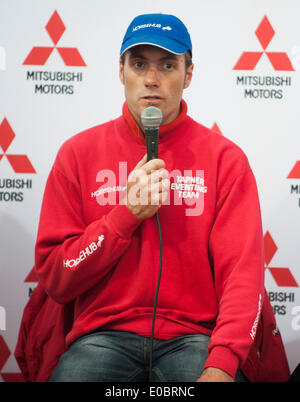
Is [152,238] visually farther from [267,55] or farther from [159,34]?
[267,55]

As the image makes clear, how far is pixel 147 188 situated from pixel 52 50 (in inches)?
41.0

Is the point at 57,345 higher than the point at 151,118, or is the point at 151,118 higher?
the point at 151,118

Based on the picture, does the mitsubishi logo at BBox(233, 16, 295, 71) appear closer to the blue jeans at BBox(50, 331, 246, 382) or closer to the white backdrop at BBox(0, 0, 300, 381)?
the white backdrop at BBox(0, 0, 300, 381)

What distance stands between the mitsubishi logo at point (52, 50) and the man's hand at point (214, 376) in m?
1.41

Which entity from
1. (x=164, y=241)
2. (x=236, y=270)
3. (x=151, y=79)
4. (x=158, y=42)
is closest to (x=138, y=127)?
(x=151, y=79)

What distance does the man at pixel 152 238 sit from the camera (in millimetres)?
1409

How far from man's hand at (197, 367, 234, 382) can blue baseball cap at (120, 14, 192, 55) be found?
936 mm

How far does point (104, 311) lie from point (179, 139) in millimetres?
605

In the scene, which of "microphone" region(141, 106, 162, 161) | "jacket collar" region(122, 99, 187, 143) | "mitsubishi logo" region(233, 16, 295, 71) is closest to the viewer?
"microphone" region(141, 106, 162, 161)

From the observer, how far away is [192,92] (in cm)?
214

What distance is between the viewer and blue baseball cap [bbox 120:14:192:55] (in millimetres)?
1519

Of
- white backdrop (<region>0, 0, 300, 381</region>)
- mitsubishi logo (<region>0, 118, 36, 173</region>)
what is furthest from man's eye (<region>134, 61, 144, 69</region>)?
mitsubishi logo (<region>0, 118, 36, 173</region>)

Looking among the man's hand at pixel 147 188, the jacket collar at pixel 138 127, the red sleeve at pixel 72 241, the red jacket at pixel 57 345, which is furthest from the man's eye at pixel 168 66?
the red jacket at pixel 57 345

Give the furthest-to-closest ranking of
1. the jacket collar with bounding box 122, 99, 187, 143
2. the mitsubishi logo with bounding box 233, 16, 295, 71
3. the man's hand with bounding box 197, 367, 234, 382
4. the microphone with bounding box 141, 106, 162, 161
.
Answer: the mitsubishi logo with bounding box 233, 16, 295, 71 < the jacket collar with bounding box 122, 99, 187, 143 < the microphone with bounding box 141, 106, 162, 161 < the man's hand with bounding box 197, 367, 234, 382
